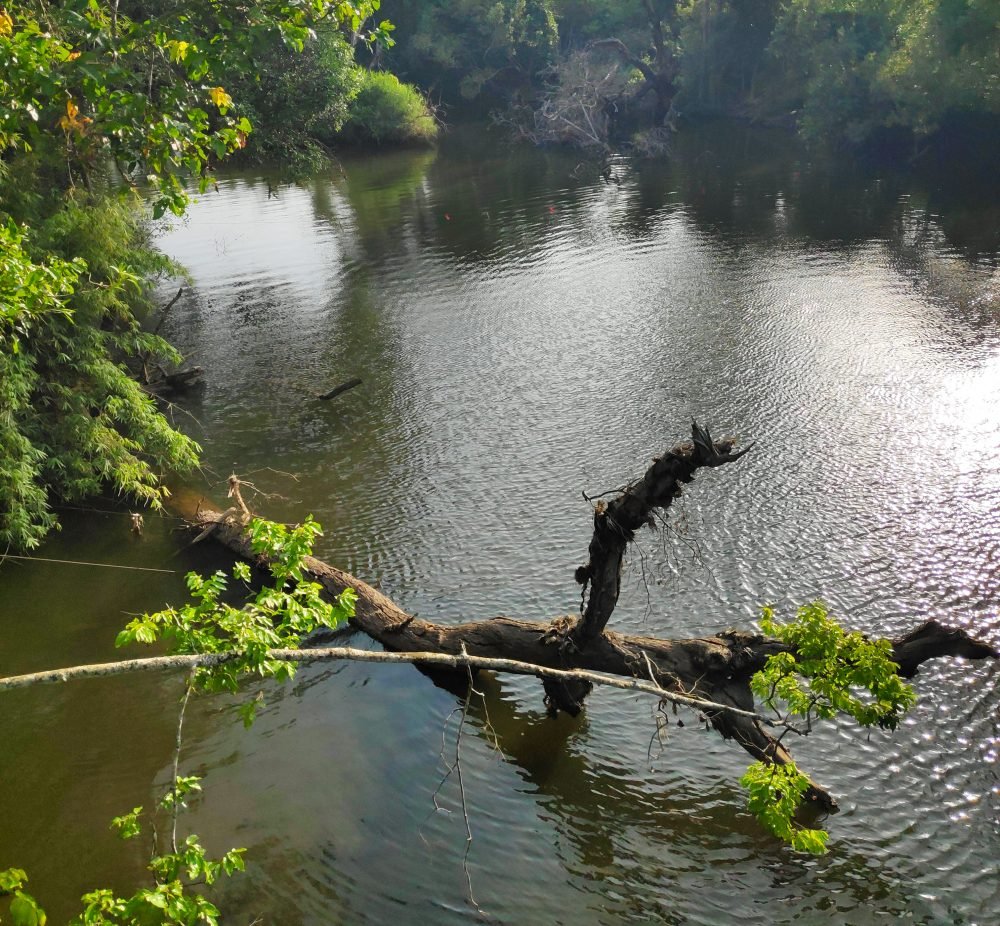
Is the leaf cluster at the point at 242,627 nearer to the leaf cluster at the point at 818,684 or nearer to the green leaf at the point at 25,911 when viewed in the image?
the green leaf at the point at 25,911

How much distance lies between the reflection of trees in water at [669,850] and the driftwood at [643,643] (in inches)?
26.6

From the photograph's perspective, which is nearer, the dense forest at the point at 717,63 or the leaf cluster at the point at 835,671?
the leaf cluster at the point at 835,671

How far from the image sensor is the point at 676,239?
30172 mm

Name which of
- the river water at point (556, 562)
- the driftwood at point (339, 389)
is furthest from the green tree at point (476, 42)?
the driftwood at point (339, 389)

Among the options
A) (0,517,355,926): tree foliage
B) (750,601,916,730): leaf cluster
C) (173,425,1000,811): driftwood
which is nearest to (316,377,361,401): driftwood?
(173,425,1000,811): driftwood

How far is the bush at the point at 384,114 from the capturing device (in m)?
49.9

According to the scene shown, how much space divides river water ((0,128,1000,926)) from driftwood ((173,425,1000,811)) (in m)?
0.84

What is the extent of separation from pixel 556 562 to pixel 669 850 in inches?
208

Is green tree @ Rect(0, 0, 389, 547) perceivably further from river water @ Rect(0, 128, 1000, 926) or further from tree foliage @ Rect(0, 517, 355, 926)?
tree foliage @ Rect(0, 517, 355, 926)

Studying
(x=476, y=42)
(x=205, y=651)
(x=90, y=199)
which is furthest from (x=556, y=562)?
(x=476, y=42)

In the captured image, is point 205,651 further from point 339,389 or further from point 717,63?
point 717,63

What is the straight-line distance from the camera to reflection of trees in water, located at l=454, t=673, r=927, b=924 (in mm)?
8055

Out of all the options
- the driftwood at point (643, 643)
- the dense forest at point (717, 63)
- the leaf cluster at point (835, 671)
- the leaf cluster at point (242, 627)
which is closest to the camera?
the leaf cluster at point (242, 627)

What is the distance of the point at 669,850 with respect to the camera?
8.69m
